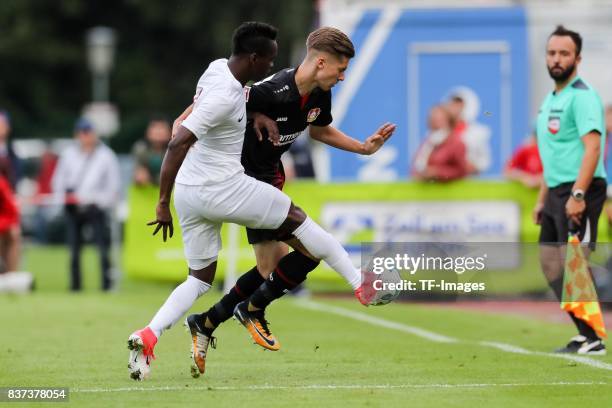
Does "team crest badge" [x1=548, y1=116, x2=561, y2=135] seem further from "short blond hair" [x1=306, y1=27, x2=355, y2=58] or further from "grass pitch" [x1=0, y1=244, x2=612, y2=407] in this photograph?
"short blond hair" [x1=306, y1=27, x2=355, y2=58]

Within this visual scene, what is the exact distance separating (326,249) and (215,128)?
1.01 meters

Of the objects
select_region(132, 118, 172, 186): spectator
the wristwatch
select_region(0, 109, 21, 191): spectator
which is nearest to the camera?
the wristwatch

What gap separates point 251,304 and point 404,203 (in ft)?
25.2

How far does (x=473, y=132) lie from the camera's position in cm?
1845

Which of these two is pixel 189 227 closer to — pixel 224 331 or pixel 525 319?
pixel 224 331

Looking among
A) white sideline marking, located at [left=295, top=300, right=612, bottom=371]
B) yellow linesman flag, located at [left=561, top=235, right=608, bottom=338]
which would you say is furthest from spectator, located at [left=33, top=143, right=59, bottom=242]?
yellow linesman flag, located at [left=561, top=235, right=608, bottom=338]

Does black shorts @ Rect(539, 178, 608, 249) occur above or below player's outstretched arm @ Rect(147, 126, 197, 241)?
below

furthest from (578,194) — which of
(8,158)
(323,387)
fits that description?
(8,158)

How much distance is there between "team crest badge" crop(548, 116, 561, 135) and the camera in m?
10.2

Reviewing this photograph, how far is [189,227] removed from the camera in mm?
8617

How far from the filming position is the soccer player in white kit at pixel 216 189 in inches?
320

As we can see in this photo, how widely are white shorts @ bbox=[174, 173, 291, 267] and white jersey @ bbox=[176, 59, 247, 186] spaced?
6 cm

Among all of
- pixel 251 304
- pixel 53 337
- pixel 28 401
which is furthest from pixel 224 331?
pixel 28 401

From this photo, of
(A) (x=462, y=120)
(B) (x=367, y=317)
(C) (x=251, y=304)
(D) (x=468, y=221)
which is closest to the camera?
(C) (x=251, y=304)
